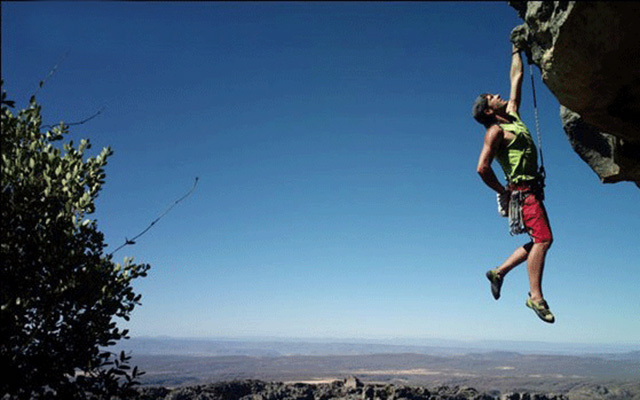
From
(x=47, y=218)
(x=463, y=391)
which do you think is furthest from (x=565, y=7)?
(x=463, y=391)

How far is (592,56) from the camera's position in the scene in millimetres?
5152

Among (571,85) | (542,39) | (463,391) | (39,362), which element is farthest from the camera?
(463,391)

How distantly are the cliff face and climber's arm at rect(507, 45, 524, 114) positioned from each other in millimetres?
155

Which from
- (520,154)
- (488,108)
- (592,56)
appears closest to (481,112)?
(488,108)

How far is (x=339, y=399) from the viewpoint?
35.9 meters

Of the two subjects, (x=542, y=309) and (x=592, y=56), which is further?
(x=542, y=309)

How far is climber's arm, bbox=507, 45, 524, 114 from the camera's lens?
249 inches

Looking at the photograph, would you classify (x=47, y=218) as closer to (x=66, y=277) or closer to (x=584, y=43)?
(x=66, y=277)

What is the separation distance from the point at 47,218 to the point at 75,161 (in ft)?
4.11

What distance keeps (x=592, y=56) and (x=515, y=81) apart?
1273 mm

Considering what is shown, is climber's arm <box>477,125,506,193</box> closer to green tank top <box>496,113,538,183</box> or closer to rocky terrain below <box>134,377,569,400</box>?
green tank top <box>496,113,538,183</box>

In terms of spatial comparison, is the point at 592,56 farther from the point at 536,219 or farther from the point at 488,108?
the point at 536,219

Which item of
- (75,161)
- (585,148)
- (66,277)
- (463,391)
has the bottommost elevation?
(463,391)

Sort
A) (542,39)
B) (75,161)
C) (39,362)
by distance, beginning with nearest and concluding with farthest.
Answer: (542,39) → (39,362) → (75,161)
